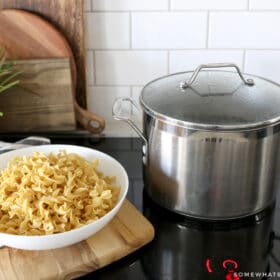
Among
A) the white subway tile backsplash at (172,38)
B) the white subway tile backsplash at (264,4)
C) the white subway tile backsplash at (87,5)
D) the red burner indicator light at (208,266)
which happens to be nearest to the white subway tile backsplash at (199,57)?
the white subway tile backsplash at (172,38)

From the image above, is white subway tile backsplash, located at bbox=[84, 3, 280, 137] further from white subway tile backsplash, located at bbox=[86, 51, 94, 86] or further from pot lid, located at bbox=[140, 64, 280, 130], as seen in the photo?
pot lid, located at bbox=[140, 64, 280, 130]

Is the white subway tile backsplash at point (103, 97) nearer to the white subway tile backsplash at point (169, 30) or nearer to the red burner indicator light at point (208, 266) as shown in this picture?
the white subway tile backsplash at point (169, 30)

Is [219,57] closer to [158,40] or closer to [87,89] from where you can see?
[158,40]

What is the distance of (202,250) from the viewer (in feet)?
2.50

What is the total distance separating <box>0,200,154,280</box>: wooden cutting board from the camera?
0.69 metres

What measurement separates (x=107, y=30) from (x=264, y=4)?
34 centimetres

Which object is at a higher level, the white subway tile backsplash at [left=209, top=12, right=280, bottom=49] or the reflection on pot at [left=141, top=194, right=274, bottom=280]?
the white subway tile backsplash at [left=209, top=12, right=280, bottom=49]

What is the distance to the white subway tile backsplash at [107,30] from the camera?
3.35ft

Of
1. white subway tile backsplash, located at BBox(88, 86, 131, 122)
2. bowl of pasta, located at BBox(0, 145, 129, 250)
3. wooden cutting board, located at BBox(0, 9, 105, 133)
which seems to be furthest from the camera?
white subway tile backsplash, located at BBox(88, 86, 131, 122)

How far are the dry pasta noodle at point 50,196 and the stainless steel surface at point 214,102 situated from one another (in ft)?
0.51

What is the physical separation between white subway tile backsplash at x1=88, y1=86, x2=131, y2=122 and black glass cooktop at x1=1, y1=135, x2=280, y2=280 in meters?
0.30

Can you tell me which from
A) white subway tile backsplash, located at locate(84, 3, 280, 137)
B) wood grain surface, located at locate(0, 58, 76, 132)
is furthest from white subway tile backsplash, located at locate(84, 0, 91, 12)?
wood grain surface, located at locate(0, 58, 76, 132)

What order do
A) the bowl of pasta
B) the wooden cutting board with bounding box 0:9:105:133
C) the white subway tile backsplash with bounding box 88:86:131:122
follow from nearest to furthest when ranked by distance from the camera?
the bowl of pasta → the wooden cutting board with bounding box 0:9:105:133 → the white subway tile backsplash with bounding box 88:86:131:122

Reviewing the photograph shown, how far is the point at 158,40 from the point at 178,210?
1.37ft
